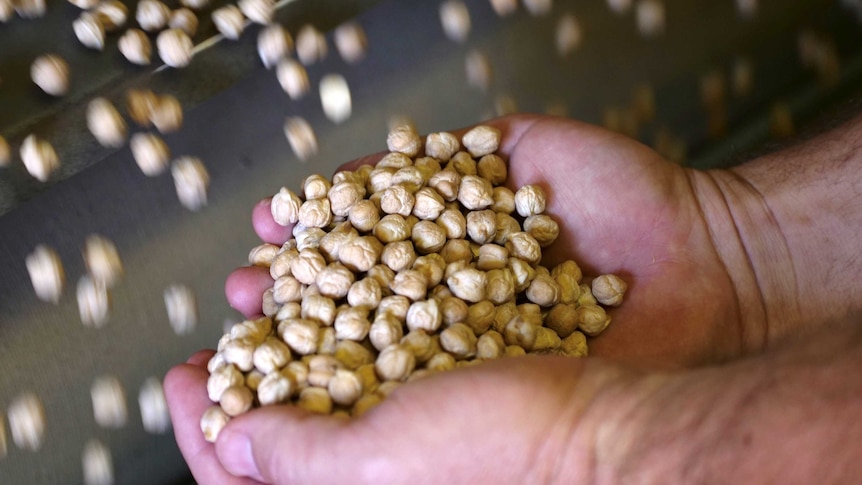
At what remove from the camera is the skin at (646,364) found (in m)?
0.55

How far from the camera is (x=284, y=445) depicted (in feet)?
1.90

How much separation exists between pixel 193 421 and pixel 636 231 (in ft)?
1.67

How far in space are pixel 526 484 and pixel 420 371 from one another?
137 mm

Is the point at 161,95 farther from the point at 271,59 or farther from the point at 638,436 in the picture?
the point at 638,436

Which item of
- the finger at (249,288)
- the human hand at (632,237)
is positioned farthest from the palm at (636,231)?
the finger at (249,288)

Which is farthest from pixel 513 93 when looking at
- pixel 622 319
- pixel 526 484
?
pixel 526 484

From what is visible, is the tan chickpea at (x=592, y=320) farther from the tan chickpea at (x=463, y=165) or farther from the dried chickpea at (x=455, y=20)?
the dried chickpea at (x=455, y=20)

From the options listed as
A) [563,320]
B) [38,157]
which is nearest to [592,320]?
[563,320]

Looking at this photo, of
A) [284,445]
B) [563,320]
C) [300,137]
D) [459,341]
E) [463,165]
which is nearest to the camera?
[284,445]

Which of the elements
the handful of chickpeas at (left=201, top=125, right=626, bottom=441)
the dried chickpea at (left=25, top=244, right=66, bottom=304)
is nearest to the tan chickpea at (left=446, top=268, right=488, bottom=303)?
the handful of chickpeas at (left=201, top=125, right=626, bottom=441)

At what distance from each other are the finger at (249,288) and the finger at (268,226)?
0.06 m

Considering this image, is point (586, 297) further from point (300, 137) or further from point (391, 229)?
point (300, 137)

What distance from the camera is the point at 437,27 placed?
1268 mm

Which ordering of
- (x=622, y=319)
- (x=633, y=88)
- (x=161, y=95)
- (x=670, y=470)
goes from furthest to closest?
1. (x=633, y=88)
2. (x=161, y=95)
3. (x=622, y=319)
4. (x=670, y=470)
